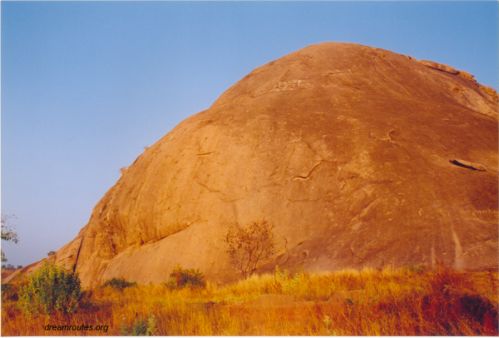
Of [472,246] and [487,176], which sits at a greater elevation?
[487,176]

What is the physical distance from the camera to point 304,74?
23688 millimetres

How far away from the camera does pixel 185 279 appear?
15.5 m

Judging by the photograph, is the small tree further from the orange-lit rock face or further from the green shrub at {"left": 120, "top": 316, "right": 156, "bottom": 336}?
the green shrub at {"left": 120, "top": 316, "right": 156, "bottom": 336}

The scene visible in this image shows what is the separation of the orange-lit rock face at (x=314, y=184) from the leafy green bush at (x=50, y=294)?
21.8 ft

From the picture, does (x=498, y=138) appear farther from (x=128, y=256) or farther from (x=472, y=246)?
(x=128, y=256)

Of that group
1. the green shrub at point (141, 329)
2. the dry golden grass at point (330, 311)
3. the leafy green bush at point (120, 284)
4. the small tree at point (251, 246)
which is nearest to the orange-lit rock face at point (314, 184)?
the small tree at point (251, 246)

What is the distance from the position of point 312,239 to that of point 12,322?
9.89 m

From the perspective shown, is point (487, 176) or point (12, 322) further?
point (487, 176)

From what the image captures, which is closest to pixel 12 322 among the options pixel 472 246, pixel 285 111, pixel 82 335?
pixel 82 335

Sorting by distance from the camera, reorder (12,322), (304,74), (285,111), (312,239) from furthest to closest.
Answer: (304,74), (285,111), (312,239), (12,322)

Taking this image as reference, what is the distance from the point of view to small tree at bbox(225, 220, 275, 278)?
635 inches

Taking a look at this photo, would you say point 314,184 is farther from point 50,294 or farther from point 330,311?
point 50,294

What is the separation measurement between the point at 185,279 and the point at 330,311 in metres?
8.18

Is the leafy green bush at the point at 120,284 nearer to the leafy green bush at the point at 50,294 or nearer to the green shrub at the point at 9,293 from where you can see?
the green shrub at the point at 9,293
